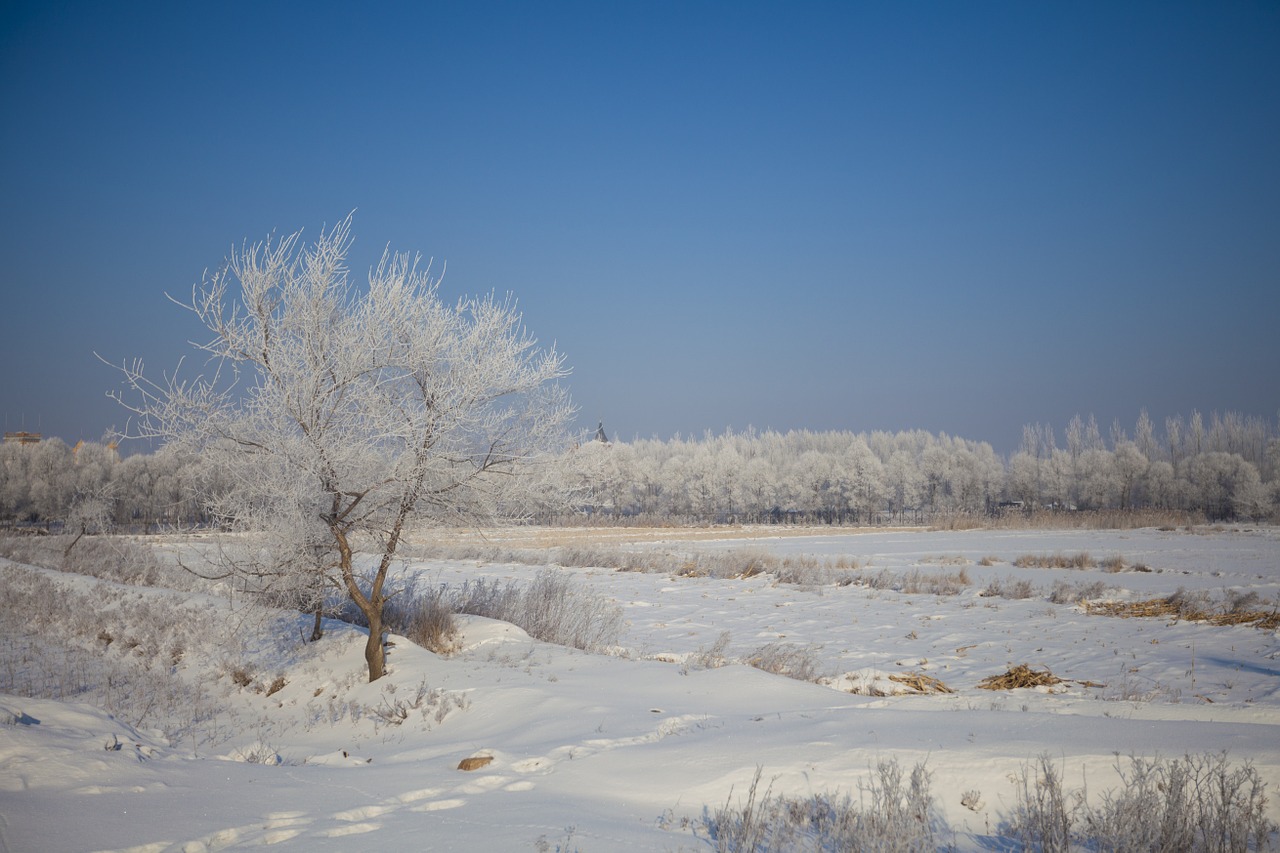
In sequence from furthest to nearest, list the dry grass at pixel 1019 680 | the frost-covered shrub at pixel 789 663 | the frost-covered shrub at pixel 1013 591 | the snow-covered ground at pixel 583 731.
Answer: the frost-covered shrub at pixel 1013 591 → the frost-covered shrub at pixel 789 663 → the dry grass at pixel 1019 680 → the snow-covered ground at pixel 583 731

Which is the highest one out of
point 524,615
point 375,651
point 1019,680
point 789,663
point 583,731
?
point 375,651

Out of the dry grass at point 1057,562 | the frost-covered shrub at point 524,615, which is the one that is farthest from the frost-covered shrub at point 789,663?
the dry grass at point 1057,562

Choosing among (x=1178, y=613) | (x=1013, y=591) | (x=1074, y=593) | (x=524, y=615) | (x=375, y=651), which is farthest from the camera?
(x=1013, y=591)

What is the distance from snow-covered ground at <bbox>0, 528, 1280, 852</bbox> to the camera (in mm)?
4617

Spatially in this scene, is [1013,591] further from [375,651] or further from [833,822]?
[833,822]

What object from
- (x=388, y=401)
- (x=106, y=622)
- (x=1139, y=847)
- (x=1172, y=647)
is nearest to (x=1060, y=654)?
(x=1172, y=647)

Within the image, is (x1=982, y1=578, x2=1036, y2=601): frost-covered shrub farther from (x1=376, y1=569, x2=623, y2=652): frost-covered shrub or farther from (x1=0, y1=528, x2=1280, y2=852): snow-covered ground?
(x1=376, y1=569, x2=623, y2=652): frost-covered shrub

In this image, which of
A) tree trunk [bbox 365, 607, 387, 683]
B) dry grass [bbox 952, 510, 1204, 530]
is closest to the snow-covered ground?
tree trunk [bbox 365, 607, 387, 683]

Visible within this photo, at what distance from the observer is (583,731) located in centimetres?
705

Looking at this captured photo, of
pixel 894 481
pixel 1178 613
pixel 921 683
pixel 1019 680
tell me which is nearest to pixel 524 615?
pixel 921 683

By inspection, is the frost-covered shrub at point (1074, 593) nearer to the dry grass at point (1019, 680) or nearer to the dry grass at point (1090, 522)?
the dry grass at point (1019, 680)

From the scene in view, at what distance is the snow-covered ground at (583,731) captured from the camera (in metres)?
4.62

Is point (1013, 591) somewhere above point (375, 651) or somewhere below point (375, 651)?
below

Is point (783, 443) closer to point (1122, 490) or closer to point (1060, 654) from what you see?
point (1122, 490)
